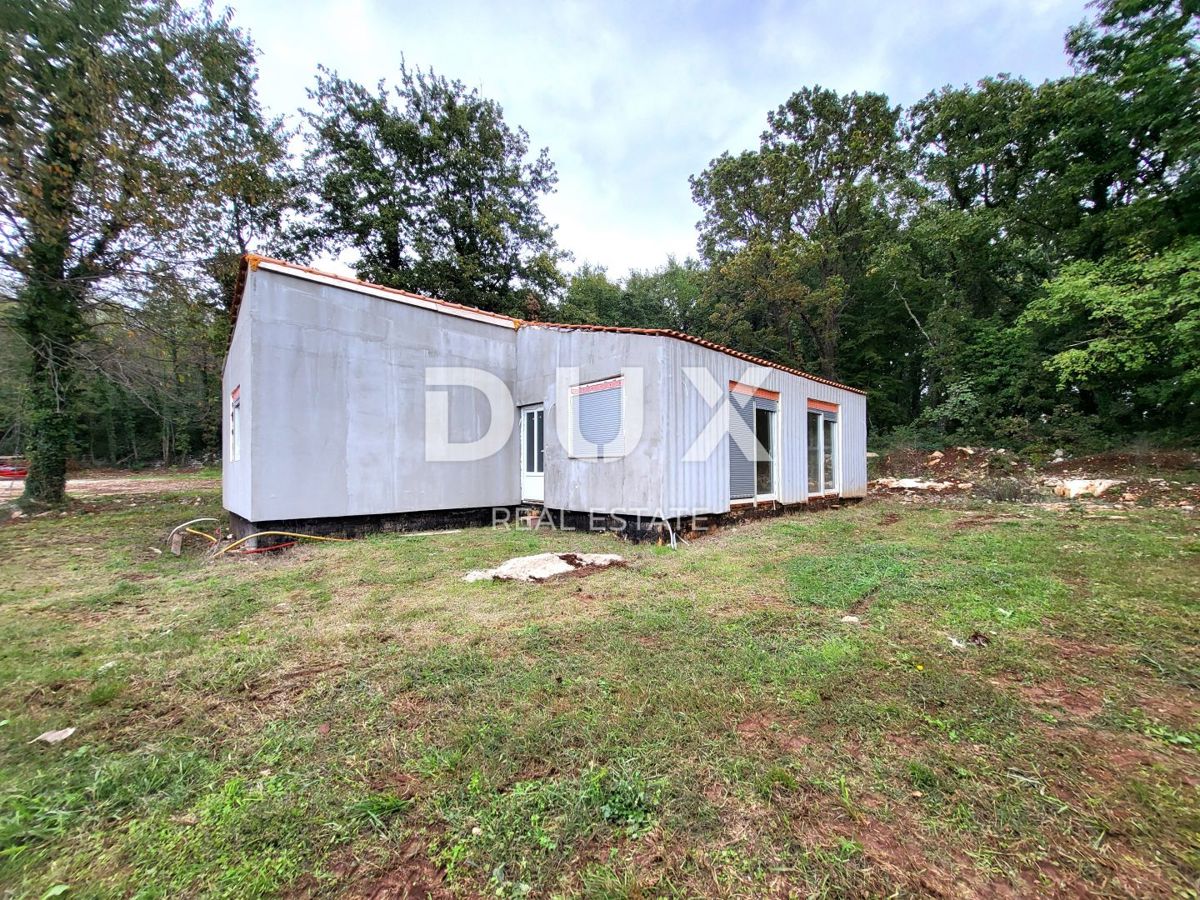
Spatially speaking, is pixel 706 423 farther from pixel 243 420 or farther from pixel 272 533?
pixel 243 420

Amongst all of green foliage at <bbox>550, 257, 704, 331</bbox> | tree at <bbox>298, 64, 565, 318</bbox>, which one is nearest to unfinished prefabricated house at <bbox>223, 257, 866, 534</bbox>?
tree at <bbox>298, 64, 565, 318</bbox>

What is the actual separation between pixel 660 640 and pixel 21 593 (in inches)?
247

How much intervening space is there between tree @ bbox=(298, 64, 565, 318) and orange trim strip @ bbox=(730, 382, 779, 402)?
40.1ft

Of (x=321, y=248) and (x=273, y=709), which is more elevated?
(x=321, y=248)

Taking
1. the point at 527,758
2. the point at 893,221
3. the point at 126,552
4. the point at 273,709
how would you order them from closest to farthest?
the point at 527,758
the point at 273,709
the point at 126,552
the point at 893,221

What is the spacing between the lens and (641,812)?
5.46 ft

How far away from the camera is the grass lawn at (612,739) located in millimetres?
1469

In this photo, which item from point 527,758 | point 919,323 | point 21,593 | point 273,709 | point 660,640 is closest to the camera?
point 527,758

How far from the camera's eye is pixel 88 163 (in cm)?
834

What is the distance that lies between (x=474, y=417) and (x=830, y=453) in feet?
25.4

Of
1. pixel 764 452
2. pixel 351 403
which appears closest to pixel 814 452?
pixel 764 452

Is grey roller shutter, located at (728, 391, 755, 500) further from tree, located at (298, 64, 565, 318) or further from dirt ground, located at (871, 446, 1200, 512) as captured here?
tree, located at (298, 64, 565, 318)

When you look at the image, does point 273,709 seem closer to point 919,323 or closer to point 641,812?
point 641,812

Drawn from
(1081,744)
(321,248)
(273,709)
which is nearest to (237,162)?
(321,248)
